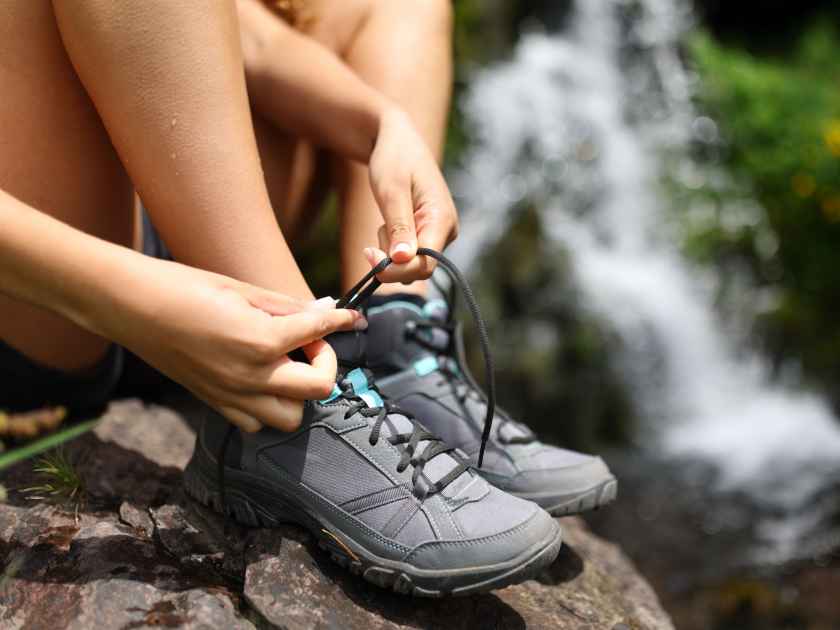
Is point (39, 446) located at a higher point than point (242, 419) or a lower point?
lower

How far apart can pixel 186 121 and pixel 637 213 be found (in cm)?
409

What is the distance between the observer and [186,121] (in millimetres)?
1074

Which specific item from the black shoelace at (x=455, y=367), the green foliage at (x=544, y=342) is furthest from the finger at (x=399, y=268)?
the green foliage at (x=544, y=342)

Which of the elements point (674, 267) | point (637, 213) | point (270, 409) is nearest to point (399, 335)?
point (270, 409)

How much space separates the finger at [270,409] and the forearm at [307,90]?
0.55 metres

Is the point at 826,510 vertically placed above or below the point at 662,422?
above

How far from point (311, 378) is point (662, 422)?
3179mm

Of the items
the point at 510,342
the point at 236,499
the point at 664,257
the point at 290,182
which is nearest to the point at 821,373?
the point at 664,257

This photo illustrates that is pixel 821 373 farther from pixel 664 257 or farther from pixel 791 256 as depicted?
pixel 664 257

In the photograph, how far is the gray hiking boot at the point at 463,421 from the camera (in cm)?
133

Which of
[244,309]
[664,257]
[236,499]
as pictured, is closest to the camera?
[244,309]

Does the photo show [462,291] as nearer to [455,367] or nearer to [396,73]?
[455,367]

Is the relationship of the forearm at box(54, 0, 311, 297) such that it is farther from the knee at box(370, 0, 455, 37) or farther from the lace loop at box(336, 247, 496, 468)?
the knee at box(370, 0, 455, 37)

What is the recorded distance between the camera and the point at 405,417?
121cm
